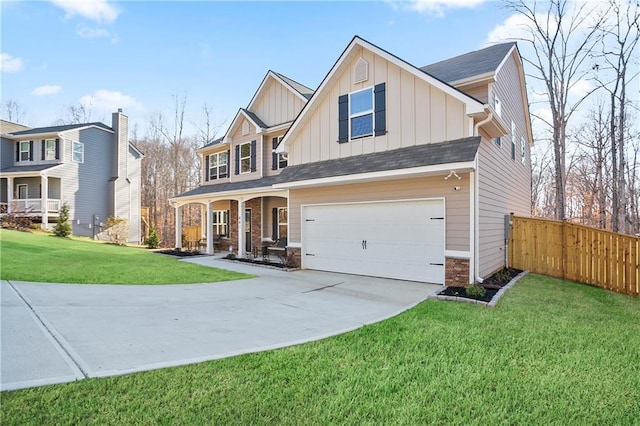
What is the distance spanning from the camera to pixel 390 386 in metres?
3.23

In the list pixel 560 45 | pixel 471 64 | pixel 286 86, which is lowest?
pixel 471 64

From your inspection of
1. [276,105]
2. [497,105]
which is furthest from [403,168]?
[276,105]

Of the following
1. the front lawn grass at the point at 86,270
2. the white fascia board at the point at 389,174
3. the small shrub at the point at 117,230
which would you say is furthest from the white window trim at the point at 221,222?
the white fascia board at the point at 389,174

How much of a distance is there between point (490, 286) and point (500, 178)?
4515 mm

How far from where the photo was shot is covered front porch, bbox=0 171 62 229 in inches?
836

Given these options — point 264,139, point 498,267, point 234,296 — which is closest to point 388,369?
point 234,296

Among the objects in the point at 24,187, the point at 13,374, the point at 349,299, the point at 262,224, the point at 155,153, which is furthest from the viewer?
the point at 155,153

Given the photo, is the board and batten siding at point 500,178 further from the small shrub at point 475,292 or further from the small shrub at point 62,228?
A: the small shrub at point 62,228

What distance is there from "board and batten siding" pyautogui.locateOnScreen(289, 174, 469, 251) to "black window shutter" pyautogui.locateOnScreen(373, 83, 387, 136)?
1.59 meters

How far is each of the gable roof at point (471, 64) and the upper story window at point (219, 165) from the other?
36.9ft

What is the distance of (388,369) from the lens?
360cm

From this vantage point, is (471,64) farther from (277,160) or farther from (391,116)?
(277,160)

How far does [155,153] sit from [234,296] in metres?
32.3

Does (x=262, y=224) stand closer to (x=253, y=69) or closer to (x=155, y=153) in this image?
(x=253, y=69)
